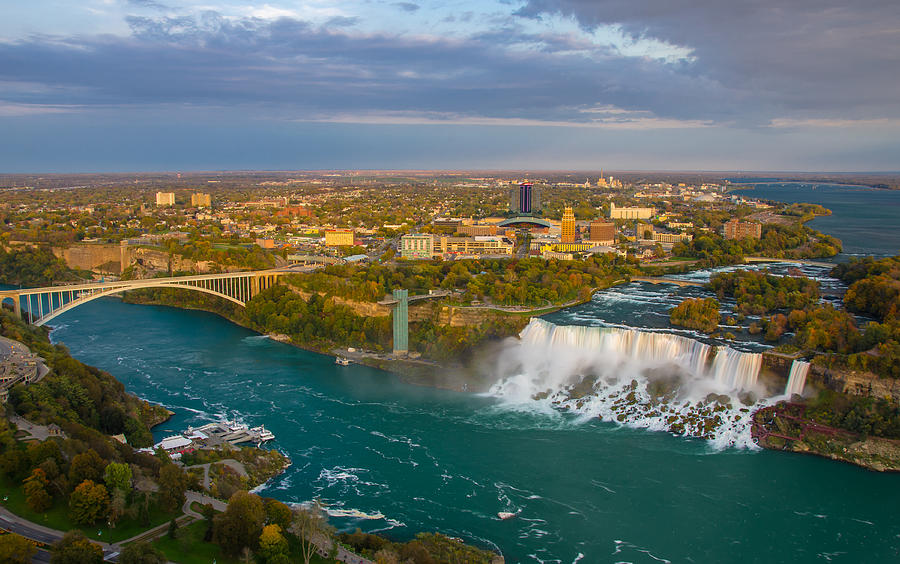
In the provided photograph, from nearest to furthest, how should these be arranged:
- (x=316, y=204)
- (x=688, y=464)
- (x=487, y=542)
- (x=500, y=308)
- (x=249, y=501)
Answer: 1. (x=249, y=501)
2. (x=487, y=542)
3. (x=688, y=464)
4. (x=500, y=308)
5. (x=316, y=204)

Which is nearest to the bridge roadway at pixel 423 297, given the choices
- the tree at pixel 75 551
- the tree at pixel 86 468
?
the tree at pixel 86 468

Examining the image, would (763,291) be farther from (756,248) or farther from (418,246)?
(418,246)

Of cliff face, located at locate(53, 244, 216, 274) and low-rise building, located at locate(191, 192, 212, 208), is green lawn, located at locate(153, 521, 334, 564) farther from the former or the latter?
low-rise building, located at locate(191, 192, 212, 208)

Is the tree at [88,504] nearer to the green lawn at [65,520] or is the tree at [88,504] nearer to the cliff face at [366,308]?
the green lawn at [65,520]

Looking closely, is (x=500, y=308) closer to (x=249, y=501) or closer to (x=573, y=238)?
(x=249, y=501)

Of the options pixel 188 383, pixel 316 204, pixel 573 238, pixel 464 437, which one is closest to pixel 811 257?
pixel 573 238
